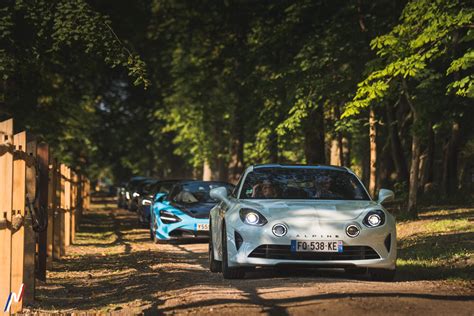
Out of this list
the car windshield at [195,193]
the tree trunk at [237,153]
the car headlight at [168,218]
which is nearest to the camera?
the car headlight at [168,218]

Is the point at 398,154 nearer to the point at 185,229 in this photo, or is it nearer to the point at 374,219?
the point at 185,229

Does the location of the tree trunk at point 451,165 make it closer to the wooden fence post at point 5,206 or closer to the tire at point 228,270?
the tire at point 228,270

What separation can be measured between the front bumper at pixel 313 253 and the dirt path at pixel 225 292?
0.23 metres

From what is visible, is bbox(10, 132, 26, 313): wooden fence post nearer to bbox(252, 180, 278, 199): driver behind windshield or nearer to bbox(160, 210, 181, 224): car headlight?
bbox(252, 180, 278, 199): driver behind windshield

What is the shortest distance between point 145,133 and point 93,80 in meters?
20.6

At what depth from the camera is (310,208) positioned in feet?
39.5

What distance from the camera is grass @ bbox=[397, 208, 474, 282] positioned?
531 inches

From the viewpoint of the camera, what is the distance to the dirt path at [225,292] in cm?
895

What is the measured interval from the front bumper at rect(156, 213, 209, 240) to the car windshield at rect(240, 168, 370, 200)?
7912mm

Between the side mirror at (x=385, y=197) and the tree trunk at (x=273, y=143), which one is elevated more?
the tree trunk at (x=273, y=143)

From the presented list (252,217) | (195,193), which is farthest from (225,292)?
(195,193)

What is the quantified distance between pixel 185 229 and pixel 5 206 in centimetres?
1246

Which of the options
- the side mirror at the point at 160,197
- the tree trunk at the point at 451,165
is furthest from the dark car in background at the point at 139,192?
the tree trunk at the point at 451,165

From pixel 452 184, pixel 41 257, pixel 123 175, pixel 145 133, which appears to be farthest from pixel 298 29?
pixel 123 175
